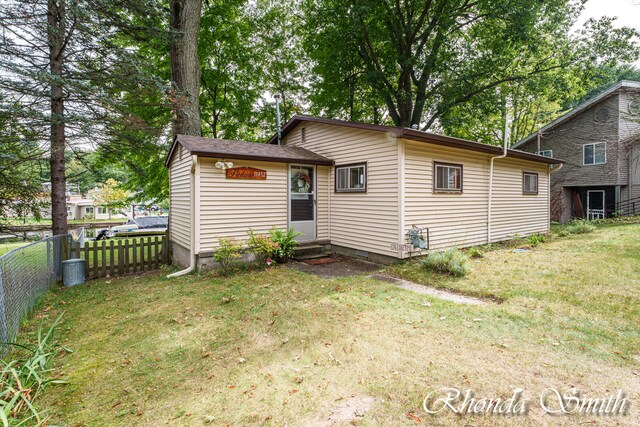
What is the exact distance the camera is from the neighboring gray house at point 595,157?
1548 cm

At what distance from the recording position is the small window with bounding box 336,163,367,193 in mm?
8047

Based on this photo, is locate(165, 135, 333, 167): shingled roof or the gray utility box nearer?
the gray utility box

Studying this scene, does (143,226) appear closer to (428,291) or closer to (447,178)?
(447,178)

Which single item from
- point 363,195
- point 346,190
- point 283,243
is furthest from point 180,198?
point 363,195

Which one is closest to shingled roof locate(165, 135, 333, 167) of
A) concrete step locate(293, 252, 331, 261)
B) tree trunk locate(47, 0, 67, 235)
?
tree trunk locate(47, 0, 67, 235)

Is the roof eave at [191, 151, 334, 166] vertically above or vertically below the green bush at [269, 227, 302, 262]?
above

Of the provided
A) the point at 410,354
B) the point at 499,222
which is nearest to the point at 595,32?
the point at 499,222

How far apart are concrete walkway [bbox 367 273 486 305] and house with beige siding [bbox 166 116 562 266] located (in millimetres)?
1104

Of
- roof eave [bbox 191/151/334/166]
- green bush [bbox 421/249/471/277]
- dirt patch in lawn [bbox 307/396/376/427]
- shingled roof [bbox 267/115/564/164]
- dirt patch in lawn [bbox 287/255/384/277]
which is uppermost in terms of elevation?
shingled roof [bbox 267/115/564/164]

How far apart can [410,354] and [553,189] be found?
20494 millimetres

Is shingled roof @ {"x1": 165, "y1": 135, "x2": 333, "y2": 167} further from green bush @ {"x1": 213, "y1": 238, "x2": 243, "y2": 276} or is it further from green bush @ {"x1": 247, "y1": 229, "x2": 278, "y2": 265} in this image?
A: green bush @ {"x1": 213, "y1": 238, "x2": 243, "y2": 276}

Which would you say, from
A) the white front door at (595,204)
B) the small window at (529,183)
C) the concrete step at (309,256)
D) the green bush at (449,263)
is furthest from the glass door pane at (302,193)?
the white front door at (595,204)

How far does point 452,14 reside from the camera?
13.0m

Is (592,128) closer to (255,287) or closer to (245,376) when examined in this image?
(255,287)
